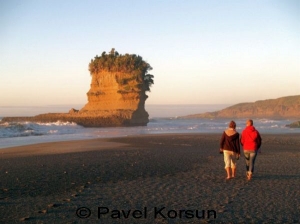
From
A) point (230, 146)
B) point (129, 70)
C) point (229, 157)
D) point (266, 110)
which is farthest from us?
point (266, 110)

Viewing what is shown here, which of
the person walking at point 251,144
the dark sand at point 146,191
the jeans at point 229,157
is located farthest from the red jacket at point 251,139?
the dark sand at point 146,191

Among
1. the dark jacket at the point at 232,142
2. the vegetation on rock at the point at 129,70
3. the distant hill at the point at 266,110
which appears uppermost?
the vegetation on rock at the point at 129,70

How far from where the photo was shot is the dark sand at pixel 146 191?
6.54 metres

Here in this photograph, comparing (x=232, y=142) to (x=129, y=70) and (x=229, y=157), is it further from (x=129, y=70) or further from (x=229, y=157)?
Result: (x=129, y=70)

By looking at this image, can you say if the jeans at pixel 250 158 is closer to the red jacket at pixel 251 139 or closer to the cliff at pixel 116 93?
the red jacket at pixel 251 139

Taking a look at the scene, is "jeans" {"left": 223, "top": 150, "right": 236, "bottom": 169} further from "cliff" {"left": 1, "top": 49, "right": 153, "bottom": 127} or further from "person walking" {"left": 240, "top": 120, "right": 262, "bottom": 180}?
"cliff" {"left": 1, "top": 49, "right": 153, "bottom": 127}

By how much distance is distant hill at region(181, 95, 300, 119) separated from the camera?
355 feet

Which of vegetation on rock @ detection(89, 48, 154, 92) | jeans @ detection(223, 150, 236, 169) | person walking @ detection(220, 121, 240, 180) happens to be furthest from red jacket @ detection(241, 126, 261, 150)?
vegetation on rock @ detection(89, 48, 154, 92)

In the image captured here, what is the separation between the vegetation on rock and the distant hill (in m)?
59.0

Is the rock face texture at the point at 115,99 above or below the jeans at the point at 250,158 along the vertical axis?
above

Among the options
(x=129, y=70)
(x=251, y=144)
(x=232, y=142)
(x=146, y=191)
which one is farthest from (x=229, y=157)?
(x=129, y=70)

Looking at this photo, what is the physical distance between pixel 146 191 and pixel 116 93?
51050 mm

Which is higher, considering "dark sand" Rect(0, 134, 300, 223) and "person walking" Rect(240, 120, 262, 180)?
"person walking" Rect(240, 120, 262, 180)

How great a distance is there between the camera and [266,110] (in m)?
116
